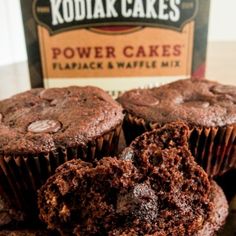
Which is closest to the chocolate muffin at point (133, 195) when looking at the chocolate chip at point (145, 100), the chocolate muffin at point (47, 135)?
the chocolate muffin at point (47, 135)

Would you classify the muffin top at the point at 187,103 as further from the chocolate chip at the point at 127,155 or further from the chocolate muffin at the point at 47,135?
the chocolate chip at the point at 127,155

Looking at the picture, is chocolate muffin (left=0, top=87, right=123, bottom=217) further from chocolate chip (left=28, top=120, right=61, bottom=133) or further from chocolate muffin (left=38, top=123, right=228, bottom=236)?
chocolate muffin (left=38, top=123, right=228, bottom=236)

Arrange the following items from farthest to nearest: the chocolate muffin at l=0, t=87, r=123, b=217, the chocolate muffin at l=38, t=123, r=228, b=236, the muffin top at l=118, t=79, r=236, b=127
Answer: the muffin top at l=118, t=79, r=236, b=127, the chocolate muffin at l=0, t=87, r=123, b=217, the chocolate muffin at l=38, t=123, r=228, b=236

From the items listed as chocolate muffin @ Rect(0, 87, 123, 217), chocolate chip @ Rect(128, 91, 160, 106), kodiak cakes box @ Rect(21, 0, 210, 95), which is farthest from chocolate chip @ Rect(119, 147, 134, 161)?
kodiak cakes box @ Rect(21, 0, 210, 95)

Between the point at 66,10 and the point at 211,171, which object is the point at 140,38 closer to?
the point at 66,10

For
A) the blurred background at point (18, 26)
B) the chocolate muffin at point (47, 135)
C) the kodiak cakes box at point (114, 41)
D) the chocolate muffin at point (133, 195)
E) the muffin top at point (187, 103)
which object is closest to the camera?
the chocolate muffin at point (133, 195)

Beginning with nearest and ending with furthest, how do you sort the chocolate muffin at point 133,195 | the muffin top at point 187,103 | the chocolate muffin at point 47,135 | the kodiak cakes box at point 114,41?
the chocolate muffin at point 133,195
the chocolate muffin at point 47,135
the muffin top at point 187,103
the kodiak cakes box at point 114,41

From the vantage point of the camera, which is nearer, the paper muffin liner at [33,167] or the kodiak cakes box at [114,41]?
the paper muffin liner at [33,167]

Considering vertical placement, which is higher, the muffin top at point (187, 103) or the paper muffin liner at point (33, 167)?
the muffin top at point (187, 103)
